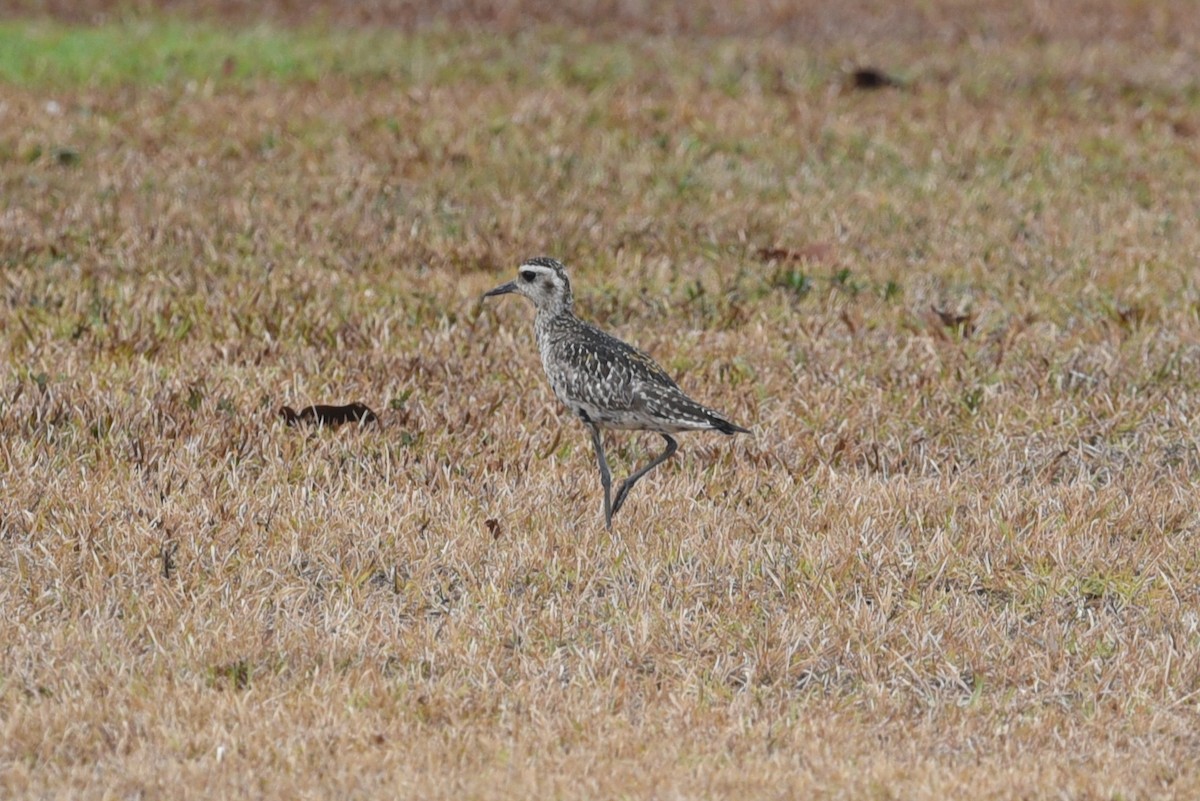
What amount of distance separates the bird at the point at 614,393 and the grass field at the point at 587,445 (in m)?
0.33

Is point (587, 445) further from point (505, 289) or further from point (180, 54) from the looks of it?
→ point (180, 54)

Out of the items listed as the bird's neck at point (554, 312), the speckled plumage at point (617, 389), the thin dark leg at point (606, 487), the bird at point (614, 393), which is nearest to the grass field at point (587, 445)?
the thin dark leg at point (606, 487)

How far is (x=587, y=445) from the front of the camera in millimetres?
7945

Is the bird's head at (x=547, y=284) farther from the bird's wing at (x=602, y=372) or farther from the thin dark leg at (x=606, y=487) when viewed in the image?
the thin dark leg at (x=606, y=487)

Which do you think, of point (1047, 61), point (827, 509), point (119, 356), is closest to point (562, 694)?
point (827, 509)

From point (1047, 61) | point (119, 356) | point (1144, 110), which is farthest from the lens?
point (1047, 61)

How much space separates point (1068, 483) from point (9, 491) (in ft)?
14.9

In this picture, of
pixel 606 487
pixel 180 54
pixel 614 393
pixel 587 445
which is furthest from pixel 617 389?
pixel 180 54

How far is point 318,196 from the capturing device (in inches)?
476

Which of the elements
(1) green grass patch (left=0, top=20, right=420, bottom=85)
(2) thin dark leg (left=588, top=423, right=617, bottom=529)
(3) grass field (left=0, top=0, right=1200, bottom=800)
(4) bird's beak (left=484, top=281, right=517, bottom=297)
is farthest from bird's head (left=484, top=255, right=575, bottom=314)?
(1) green grass patch (left=0, top=20, right=420, bottom=85)

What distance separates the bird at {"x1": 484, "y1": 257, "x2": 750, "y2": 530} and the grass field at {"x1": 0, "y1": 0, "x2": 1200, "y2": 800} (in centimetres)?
33

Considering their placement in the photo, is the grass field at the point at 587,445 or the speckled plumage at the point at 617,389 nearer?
the grass field at the point at 587,445

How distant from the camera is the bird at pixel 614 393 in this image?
21.9ft

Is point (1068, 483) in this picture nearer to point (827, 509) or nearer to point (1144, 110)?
point (827, 509)
